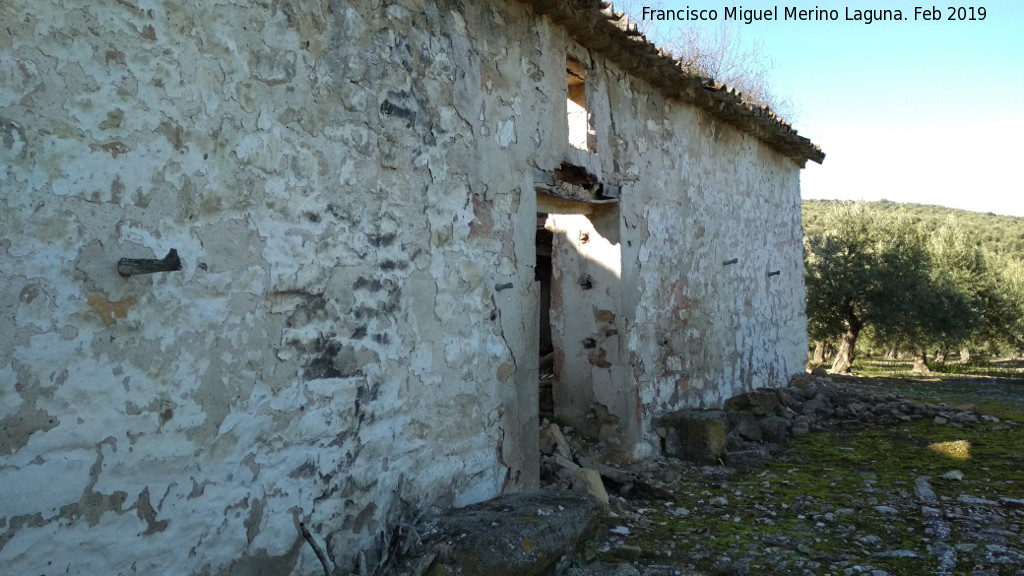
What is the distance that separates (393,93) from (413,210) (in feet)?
2.06

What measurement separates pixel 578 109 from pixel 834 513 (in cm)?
360

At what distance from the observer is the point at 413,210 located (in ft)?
11.8

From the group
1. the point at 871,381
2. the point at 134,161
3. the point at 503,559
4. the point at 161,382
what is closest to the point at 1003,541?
the point at 503,559

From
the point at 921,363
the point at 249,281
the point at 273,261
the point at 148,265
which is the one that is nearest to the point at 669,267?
the point at 273,261

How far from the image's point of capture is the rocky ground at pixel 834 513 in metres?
3.65

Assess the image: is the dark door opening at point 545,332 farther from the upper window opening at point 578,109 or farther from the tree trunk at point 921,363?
the tree trunk at point 921,363

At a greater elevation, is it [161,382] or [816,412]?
[161,382]

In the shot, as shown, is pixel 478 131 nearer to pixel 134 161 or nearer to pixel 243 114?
pixel 243 114

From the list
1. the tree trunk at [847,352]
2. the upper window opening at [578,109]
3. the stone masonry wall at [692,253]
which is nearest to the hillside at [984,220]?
the tree trunk at [847,352]

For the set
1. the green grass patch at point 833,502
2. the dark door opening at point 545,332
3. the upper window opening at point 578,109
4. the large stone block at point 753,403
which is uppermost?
the upper window opening at point 578,109

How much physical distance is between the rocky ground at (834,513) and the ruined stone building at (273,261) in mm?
810

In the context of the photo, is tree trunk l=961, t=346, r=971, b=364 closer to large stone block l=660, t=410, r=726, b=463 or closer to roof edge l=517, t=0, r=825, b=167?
roof edge l=517, t=0, r=825, b=167

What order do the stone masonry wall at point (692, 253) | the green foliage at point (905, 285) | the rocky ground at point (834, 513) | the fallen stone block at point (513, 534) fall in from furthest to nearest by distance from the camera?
1. the green foliage at point (905, 285)
2. the stone masonry wall at point (692, 253)
3. the rocky ground at point (834, 513)
4. the fallen stone block at point (513, 534)

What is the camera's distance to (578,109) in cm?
549
